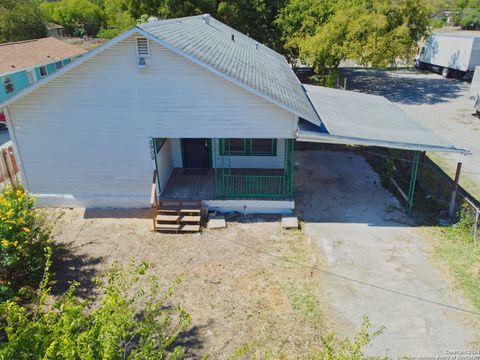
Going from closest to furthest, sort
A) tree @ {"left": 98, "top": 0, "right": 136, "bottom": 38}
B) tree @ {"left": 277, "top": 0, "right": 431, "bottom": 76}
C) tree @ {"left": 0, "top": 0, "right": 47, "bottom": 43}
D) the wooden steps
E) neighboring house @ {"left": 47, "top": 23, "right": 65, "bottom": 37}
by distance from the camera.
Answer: the wooden steps
tree @ {"left": 277, "top": 0, "right": 431, "bottom": 76}
tree @ {"left": 98, "top": 0, "right": 136, "bottom": 38}
tree @ {"left": 0, "top": 0, "right": 47, "bottom": 43}
neighboring house @ {"left": 47, "top": 23, "right": 65, "bottom": 37}

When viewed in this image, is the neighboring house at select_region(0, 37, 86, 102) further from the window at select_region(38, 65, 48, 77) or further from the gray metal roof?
the gray metal roof

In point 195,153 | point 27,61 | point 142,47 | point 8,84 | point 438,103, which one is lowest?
point 438,103

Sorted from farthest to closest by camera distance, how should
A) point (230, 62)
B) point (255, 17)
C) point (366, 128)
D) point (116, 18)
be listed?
1. point (116, 18)
2. point (255, 17)
3. point (230, 62)
4. point (366, 128)

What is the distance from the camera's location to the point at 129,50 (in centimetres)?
1152

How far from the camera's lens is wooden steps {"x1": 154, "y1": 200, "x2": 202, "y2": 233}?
40.5 feet

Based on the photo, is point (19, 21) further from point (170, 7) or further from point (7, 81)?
point (170, 7)

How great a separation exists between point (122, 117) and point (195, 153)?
3.88m

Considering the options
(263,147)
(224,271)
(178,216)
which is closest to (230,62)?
(263,147)

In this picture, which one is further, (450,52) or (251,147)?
(450,52)

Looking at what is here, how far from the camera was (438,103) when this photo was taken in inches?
1120

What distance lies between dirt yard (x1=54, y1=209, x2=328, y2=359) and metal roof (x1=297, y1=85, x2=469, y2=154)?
3.35 m

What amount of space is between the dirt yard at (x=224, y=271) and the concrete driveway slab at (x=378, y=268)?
0.81 metres

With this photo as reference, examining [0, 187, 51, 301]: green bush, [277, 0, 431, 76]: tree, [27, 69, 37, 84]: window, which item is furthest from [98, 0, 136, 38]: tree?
[0, 187, 51, 301]: green bush

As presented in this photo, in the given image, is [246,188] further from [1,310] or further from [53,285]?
[1,310]
